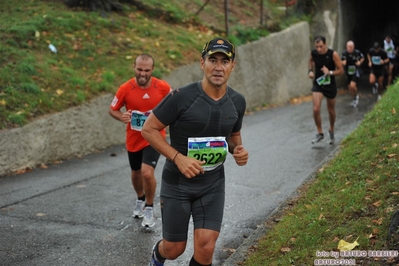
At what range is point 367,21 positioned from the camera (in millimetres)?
31031

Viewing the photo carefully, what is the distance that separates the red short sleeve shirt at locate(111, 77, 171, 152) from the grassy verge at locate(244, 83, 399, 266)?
200cm

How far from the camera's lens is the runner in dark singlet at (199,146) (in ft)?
15.7

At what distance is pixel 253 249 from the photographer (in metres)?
6.21

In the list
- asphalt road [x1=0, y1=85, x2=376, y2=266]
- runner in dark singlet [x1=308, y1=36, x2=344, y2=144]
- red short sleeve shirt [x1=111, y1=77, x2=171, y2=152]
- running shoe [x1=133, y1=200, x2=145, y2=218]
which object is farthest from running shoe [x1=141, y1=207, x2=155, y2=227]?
runner in dark singlet [x1=308, y1=36, x2=344, y2=144]

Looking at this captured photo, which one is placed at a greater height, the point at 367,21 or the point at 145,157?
the point at 145,157

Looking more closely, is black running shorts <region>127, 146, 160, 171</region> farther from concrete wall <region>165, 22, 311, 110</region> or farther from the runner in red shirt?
concrete wall <region>165, 22, 311, 110</region>

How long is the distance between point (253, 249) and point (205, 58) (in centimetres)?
229

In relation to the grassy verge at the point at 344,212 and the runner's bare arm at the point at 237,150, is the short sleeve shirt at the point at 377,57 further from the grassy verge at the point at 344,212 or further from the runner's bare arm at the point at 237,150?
the runner's bare arm at the point at 237,150

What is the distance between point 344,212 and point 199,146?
209 centimetres

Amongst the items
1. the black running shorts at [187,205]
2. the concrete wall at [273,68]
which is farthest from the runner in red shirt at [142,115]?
the concrete wall at [273,68]

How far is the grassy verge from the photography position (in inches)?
216

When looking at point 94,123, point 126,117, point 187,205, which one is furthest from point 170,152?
point 94,123

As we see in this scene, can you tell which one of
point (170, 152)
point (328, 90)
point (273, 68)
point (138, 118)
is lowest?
point (273, 68)

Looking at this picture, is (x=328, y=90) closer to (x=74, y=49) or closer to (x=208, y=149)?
(x=74, y=49)
